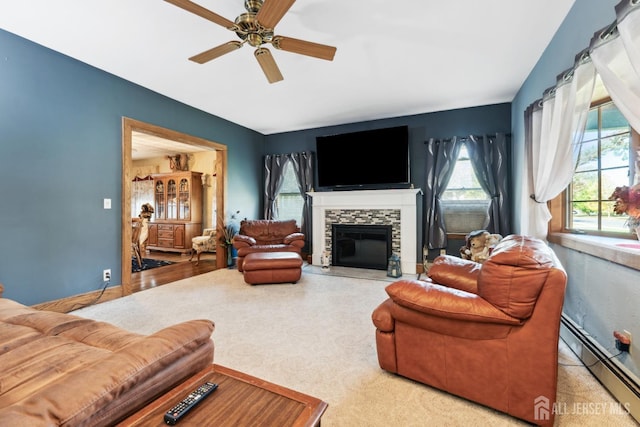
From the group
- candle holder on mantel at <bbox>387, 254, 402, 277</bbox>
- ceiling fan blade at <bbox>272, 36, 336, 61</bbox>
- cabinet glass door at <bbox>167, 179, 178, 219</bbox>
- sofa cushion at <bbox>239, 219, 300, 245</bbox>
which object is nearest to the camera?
ceiling fan blade at <bbox>272, 36, 336, 61</bbox>

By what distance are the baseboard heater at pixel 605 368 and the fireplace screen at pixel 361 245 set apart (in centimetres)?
280

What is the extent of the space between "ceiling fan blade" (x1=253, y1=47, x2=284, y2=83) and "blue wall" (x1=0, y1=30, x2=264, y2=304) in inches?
86.5

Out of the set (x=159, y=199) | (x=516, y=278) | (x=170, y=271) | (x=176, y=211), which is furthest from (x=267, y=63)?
(x=159, y=199)

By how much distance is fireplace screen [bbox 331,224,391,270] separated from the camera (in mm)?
4863

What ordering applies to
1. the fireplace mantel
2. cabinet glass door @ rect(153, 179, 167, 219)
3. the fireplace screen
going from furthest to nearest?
cabinet glass door @ rect(153, 179, 167, 219), the fireplace screen, the fireplace mantel

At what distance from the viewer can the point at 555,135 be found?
2295 mm

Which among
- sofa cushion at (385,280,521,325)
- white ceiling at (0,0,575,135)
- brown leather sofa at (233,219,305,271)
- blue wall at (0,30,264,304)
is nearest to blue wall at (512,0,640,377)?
white ceiling at (0,0,575,135)

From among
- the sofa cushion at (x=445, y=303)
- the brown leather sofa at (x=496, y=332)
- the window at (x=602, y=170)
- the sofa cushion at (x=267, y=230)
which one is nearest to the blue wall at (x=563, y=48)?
the window at (x=602, y=170)

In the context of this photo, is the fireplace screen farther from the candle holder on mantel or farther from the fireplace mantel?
→ the candle holder on mantel

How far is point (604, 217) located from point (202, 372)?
3.03m

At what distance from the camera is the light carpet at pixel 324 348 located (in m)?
1.48

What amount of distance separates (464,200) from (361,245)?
1.87 m

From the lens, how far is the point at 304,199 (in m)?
5.62

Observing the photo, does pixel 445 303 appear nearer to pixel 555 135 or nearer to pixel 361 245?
pixel 555 135
